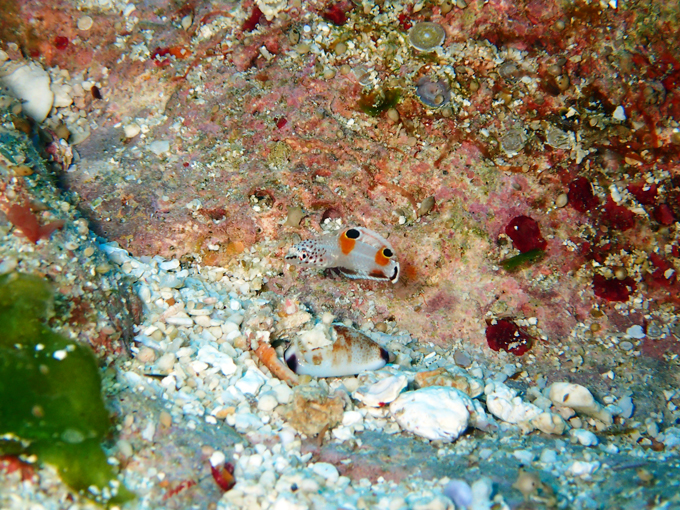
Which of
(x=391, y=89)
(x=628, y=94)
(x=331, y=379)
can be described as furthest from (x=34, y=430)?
(x=628, y=94)

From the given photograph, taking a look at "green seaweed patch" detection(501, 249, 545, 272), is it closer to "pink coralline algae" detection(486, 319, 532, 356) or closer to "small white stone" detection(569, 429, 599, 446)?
"pink coralline algae" detection(486, 319, 532, 356)

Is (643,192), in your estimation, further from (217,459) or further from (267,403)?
(217,459)

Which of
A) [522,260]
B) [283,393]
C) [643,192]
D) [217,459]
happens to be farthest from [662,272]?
[217,459]

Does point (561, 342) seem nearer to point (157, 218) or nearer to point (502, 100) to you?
point (502, 100)

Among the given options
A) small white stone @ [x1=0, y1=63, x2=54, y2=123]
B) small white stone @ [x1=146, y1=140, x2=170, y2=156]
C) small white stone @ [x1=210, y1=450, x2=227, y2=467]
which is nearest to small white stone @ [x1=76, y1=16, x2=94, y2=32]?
small white stone @ [x1=0, y1=63, x2=54, y2=123]

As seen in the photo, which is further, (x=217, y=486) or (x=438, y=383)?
(x=438, y=383)
